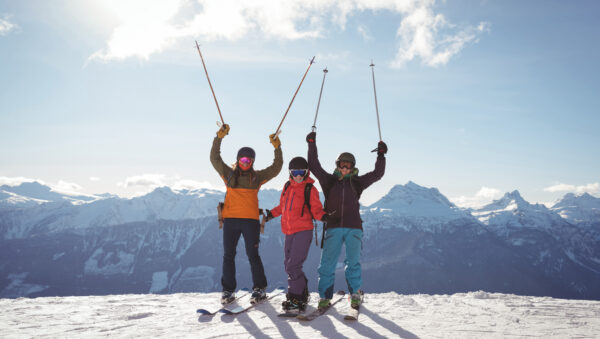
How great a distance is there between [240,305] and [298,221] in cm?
206

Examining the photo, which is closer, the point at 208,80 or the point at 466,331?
the point at 466,331

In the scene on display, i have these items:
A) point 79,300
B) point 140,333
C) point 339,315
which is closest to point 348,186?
point 339,315

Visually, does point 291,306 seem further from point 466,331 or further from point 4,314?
point 4,314

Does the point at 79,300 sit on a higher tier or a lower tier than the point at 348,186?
lower

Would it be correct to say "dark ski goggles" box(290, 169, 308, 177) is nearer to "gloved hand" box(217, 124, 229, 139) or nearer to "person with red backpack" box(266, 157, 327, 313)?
"person with red backpack" box(266, 157, 327, 313)

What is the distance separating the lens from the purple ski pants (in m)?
6.70

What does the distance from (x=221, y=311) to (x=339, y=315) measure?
6.70 ft

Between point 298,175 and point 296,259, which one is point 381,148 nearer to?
point 298,175

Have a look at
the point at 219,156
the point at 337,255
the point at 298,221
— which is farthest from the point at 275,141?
the point at 337,255

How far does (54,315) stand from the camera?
6.68 meters

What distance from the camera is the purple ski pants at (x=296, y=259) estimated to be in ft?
22.0

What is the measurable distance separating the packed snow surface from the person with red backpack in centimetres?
51

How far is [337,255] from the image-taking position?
7051mm

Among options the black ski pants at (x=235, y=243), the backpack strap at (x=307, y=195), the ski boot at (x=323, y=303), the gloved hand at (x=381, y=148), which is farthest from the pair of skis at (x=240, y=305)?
the gloved hand at (x=381, y=148)
